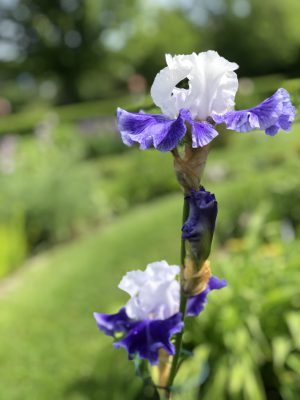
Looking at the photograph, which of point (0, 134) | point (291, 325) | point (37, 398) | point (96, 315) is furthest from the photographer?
point (0, 134)

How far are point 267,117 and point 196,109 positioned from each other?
0.42ft

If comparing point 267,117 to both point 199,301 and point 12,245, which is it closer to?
point 199,301

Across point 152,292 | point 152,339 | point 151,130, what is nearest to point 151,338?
point 152,339

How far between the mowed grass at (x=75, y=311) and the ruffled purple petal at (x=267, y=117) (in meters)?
2.05

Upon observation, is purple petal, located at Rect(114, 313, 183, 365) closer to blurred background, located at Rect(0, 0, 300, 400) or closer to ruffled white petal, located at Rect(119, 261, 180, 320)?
ruffled white petal, located at Rect(119, 261, 180, 320)

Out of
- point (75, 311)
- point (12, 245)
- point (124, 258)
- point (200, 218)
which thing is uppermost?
point (200, 218)

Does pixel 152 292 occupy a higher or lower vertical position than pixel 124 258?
higher

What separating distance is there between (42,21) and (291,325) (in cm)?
3158

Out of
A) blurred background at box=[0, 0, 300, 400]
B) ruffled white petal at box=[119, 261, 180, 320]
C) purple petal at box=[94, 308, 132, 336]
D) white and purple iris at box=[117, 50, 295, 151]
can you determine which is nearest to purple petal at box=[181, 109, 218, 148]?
white and purple iris at box=[117, 50, 295, 151]

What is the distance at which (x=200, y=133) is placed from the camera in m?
0.84

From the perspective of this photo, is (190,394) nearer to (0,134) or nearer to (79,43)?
(0,134)

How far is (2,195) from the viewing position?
6.36 meters

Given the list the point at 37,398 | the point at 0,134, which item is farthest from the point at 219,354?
the point at 0,134

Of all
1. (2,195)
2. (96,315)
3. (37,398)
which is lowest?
(37,398)
